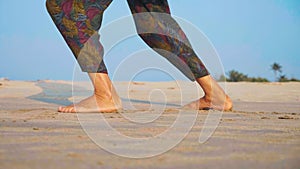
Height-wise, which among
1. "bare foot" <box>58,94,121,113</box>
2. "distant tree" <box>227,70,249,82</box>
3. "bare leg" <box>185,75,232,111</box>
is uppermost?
"bare leg" <box>185,75,232,111</box>

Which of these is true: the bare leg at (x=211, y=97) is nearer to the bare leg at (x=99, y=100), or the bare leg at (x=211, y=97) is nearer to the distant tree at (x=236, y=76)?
the bare leg at (x=99, y=100)

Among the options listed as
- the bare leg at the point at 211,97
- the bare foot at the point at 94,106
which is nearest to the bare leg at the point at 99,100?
the bare foot at the point at 94,106

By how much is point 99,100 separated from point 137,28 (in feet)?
2.02

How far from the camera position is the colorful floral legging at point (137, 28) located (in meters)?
2.47

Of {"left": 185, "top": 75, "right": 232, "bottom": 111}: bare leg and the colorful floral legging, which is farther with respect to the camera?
{"left": 185, "top": 75, "right": 232, "bottom": 111}: bare leg

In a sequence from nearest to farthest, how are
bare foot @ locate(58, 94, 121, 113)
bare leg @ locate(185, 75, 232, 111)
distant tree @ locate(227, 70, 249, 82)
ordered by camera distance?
1. bare foot @ locate(58, 94, 121, 113)
2. bare leg @ locate(185, 75, 232, 111)
3. distant tree @ locate(227, 70, 249, 82)

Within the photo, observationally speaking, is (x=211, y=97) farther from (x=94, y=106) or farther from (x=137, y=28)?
(x=94, y=106)

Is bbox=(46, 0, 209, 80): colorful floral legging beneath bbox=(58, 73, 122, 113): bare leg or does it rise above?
above

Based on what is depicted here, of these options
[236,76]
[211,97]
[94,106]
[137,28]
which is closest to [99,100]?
[94,106]

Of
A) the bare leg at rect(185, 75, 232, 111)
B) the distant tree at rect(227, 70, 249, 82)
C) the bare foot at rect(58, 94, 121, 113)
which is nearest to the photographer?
the bare foot at rect(58, 94, 121, 113)

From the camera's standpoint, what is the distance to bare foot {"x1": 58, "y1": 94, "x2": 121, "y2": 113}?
2.40m

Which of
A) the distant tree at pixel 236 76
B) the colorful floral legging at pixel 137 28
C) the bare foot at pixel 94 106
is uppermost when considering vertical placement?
the colorful floral legging at pixel 137 28

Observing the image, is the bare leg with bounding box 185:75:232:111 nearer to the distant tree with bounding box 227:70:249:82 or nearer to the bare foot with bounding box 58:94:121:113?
the bare foot with bounding box 58:94:121:113

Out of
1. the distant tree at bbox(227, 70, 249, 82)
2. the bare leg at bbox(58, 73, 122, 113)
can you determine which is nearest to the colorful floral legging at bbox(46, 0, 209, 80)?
the bare leg at bbox(58, 73, 122, 113)
